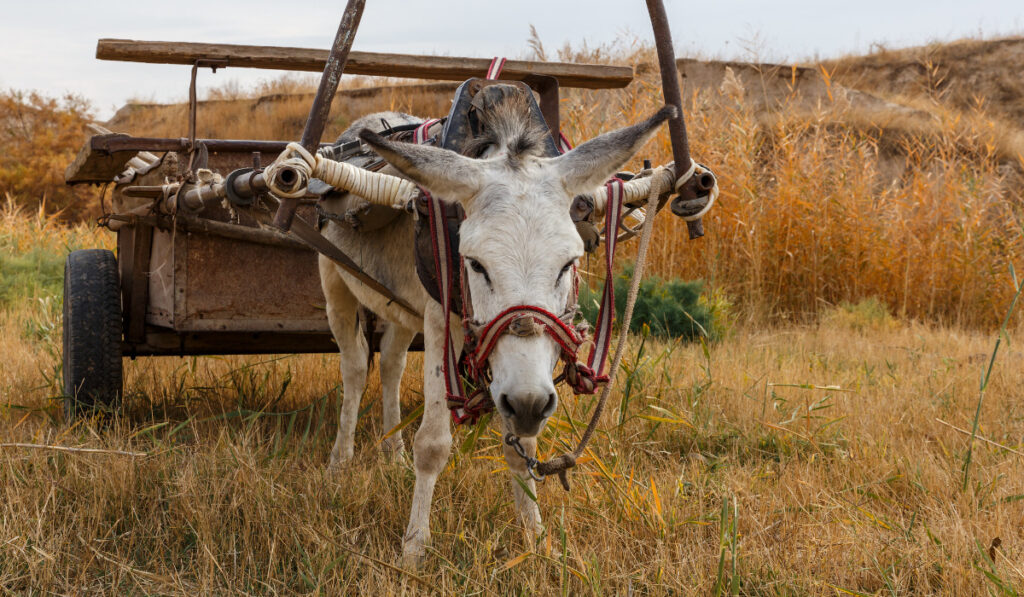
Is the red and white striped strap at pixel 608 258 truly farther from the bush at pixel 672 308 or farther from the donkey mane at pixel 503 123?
the bush at pixel 672 308

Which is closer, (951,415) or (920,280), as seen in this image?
(951,415)

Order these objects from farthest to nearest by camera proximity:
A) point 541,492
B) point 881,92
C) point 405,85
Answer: point 881,92 < point 405,85 < point 541,492

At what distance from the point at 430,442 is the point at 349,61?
1737mm

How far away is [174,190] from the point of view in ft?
12.7

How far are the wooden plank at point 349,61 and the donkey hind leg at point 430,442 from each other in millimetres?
1362

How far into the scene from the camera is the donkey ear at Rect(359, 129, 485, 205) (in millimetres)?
2230

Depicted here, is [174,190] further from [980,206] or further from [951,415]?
[980,206]

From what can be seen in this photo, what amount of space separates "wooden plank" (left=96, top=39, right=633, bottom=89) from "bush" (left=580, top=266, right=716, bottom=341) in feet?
7.54

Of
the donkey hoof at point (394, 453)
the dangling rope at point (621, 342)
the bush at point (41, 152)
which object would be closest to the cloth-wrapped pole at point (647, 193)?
the dangling rope at point (621, 342)

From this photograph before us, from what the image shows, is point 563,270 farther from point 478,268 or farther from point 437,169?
point 437,169

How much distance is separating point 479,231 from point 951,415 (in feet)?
10.4

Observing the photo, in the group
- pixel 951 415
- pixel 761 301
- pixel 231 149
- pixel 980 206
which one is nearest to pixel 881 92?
pixel 980 206

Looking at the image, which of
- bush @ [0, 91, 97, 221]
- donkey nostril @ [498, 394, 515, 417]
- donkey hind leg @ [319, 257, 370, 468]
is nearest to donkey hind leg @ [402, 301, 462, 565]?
donkey nostril @ [498, 394, 515, 417]

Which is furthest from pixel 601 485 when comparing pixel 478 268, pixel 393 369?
pixel 393 369
